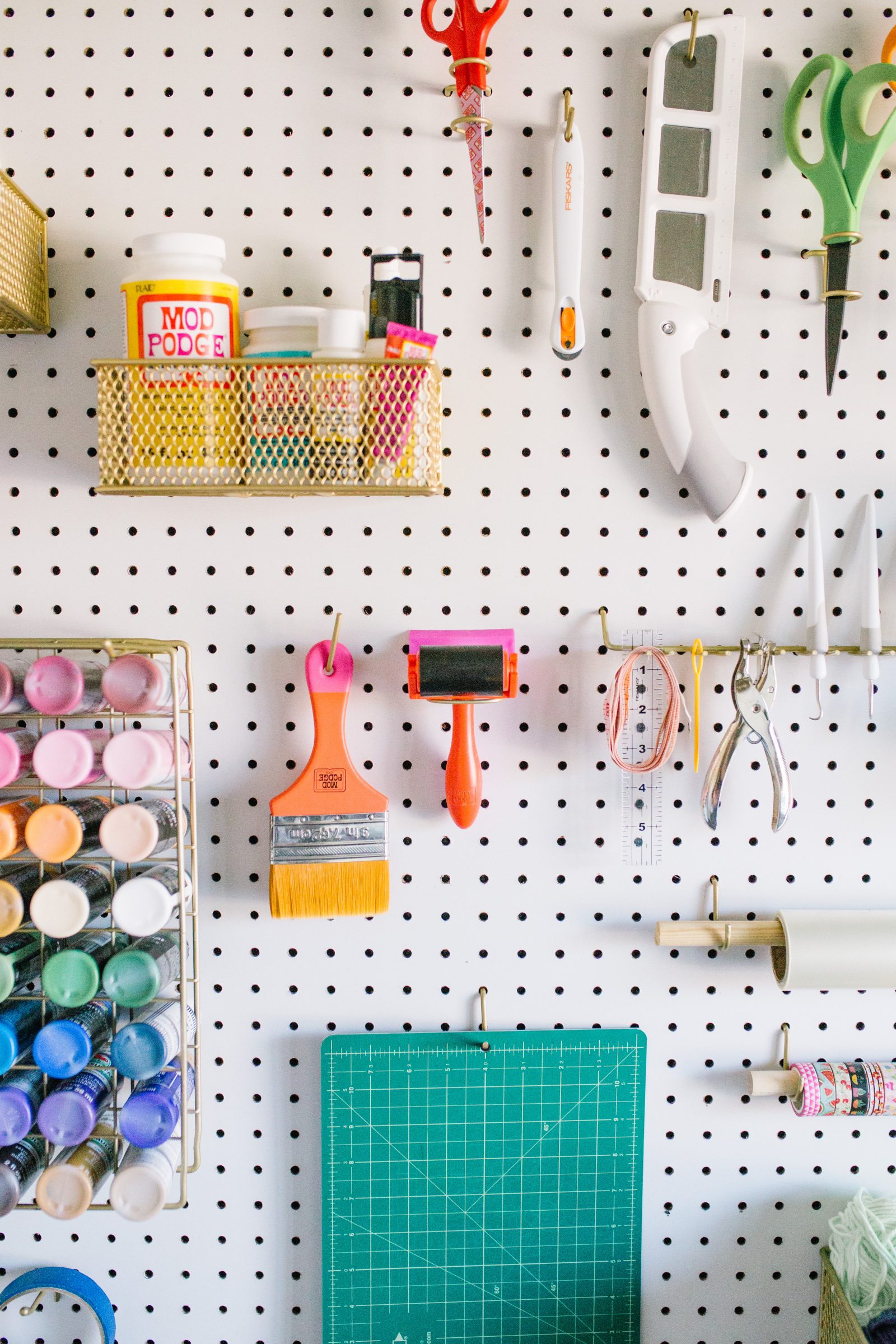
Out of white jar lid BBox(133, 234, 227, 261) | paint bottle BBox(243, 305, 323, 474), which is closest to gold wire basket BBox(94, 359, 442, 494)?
paint bottle BBox(243, 305, 323, 474)

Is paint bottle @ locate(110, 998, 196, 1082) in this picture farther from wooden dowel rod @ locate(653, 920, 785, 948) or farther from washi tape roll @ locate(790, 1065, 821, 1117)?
washi tape roll @ locate(790, 1065, 821, 1117)

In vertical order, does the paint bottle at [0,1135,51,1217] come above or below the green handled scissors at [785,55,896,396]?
below

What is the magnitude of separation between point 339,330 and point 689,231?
1.30ft

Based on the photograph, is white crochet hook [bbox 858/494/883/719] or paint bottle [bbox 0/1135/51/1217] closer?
paint bottle [bbox 0/1135/51/1217]

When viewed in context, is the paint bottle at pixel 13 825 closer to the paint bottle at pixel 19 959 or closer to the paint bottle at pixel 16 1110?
the paint bottle at pixel 19 959

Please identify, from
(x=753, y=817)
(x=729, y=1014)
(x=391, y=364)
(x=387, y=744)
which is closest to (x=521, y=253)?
(x=391, y=364)

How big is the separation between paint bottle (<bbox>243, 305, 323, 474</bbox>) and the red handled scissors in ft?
0.78

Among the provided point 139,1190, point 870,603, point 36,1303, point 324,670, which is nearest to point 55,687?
point 324,670

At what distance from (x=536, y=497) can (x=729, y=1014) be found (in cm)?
62

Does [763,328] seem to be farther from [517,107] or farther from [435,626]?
[435,626]

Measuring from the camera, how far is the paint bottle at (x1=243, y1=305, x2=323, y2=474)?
2.73 feet

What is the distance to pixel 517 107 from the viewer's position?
0.96m

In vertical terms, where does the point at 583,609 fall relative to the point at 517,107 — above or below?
below

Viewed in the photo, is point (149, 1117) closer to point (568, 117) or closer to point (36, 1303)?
point (36, 1303)
